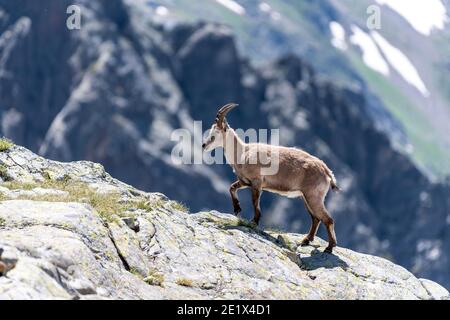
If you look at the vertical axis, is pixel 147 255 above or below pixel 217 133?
below

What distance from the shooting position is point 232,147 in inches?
1162

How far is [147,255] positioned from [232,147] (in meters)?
8.31

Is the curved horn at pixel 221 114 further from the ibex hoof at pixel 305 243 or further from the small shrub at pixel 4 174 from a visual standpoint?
the small shrub at pixel 4 174

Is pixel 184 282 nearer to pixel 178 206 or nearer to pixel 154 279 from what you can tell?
pixel 154 279

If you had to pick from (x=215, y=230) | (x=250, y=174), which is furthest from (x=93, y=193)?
(x=250, y=174)

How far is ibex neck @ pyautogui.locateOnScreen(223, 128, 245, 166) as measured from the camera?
29203 millimetres

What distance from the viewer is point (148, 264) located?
2170 centimetres

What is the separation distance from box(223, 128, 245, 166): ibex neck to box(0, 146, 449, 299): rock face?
2457 millimetres

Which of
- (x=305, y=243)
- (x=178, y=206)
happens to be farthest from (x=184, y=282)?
(x=305, y=243)

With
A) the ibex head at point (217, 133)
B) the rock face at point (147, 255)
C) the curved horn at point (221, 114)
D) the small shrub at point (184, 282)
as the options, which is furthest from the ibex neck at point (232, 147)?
the small shrub at point (184, 282)

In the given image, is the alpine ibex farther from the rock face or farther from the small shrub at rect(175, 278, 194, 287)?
the small shrub at rect(175, 278, 194, 287)

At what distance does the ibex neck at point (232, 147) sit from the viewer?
95.8 feet
